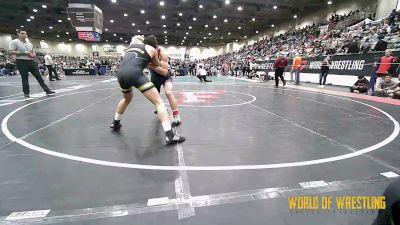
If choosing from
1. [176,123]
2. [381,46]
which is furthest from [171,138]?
[381,46]

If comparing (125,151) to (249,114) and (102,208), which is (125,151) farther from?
(249,114)

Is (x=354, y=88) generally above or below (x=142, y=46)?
below

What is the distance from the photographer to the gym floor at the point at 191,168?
170 cm

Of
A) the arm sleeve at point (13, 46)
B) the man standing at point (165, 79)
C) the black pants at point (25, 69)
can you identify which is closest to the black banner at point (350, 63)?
the man standing at point (165, 79)

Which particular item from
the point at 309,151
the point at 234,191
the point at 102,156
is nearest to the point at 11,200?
the point at 102,156

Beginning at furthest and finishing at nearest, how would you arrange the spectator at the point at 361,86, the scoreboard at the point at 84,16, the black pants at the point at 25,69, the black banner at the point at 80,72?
the black banner at the point at 80,72, the scoreboard at the point at 84,16, the spectator at the point at 361,86, the black pants at the point at 25,69

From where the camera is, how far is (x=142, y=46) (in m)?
3.42

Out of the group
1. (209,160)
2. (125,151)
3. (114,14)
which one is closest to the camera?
(209,160)

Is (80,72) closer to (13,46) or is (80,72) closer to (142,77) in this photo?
(13,46)

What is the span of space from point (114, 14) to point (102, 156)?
3255 centimetres

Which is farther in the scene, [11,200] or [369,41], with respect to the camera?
[369,41]

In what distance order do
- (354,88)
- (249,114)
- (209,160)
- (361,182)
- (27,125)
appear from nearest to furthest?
(361,182)
(209,160)
(27,125)
(249,114)
(354,88)

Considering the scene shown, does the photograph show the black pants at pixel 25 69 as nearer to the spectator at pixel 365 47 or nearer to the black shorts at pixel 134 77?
the black shorts at pixel 134 77

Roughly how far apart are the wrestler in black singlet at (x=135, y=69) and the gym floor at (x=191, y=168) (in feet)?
2.48
